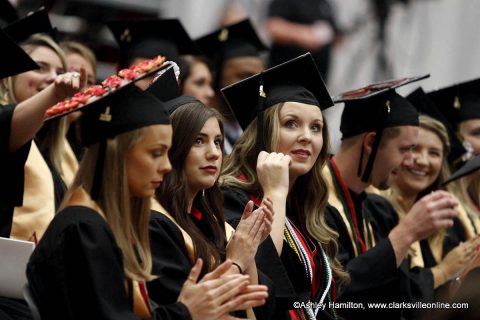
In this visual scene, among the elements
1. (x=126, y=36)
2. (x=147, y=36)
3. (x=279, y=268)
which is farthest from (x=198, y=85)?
(x=279, y=268)

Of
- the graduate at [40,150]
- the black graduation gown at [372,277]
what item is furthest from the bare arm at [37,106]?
the black graduation gown at [372,277]

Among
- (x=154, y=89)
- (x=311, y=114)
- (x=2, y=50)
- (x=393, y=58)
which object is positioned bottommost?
(x=393, y=58)

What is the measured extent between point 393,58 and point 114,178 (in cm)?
902

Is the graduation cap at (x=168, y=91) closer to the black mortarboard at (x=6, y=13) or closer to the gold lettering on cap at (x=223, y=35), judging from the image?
the black mortarboard at (x=6, y=13)

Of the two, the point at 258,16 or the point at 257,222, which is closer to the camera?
A: the point at 257,222

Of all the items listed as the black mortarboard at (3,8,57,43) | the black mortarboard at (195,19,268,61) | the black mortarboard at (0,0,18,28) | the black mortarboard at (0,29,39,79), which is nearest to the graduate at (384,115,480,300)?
the black mortarboard at (195,19,268,61)

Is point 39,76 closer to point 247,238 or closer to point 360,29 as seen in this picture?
point 247,238

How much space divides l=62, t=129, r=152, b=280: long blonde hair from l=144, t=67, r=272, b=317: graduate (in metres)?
0.51

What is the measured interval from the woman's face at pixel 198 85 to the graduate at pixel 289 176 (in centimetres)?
187

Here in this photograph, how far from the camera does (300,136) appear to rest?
5.39m

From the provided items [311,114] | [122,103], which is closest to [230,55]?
[311,114]

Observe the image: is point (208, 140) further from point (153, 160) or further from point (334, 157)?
point (334, 157)

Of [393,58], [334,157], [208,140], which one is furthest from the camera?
[393,58]

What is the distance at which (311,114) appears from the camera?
5.48 meters
